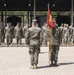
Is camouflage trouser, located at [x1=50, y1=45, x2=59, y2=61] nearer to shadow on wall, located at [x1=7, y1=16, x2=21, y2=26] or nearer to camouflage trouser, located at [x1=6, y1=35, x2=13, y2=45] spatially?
camouflage trouser, located at [x1=6, y1=35, x2=13, y2=45]

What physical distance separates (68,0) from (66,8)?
17.2 feet

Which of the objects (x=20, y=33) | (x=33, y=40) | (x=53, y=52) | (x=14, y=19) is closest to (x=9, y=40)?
(x=20, y=33)

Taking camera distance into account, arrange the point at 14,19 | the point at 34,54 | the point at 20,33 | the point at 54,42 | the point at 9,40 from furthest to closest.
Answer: the point at 14,19 → the point at 20,33 → the point at 9,40 → the point at 54,42 → the point at 34,54

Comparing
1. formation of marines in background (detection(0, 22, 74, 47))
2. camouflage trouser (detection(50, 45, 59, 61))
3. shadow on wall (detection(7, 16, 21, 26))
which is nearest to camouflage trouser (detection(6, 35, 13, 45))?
formation of marines in background (detection(0, 22, 74, 47))

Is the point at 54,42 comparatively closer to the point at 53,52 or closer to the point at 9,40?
the point at 53,52

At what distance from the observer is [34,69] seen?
528 inches

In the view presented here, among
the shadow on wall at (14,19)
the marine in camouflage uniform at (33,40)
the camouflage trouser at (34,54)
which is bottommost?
the camouflage trouser at (34,54)

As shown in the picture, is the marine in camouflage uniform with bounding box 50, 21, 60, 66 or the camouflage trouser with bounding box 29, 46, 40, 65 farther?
the marine in camouflage uniform with bounding box 50, 21, 60, 66

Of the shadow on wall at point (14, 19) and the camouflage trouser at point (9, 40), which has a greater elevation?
the shadow on wall at point (14, 19)

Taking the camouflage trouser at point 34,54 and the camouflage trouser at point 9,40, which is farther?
the camouflage trouser at point 9,40

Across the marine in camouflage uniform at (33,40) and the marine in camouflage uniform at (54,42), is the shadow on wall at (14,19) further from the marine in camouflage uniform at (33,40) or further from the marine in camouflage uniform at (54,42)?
the marine in camouflage uniform at (33,40)

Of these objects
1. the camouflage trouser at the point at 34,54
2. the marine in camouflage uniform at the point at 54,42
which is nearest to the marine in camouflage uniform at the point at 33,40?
the camouflage trouser at the point at 34,54

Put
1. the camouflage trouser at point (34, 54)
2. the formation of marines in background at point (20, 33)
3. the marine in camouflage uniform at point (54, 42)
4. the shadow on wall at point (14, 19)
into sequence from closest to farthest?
1. the camouflage trouser at point (34, 54)
2. the marine in camouflage uniform at point (54, 42)
3. the formation of marines in background at point (20, 33)
4. the shadow on wall at point (14, 19)

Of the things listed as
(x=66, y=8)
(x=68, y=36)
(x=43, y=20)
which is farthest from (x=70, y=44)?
(x=66, y=8)
